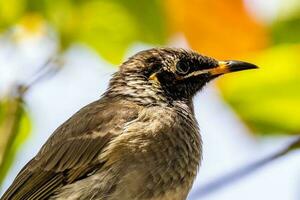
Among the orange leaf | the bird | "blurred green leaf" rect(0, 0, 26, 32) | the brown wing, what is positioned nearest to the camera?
the orange leaf

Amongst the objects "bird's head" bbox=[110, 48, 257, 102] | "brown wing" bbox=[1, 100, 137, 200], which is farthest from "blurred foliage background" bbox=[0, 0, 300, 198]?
"bird's head" bbox=[110, 48, 257, 102]

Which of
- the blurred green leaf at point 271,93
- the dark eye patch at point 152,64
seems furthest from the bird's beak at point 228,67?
the blurred green leaf at point 271,93

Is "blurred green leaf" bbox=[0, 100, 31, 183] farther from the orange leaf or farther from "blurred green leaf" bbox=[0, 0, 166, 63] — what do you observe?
the orange leaf

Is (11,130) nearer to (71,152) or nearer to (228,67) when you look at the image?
(71,152)

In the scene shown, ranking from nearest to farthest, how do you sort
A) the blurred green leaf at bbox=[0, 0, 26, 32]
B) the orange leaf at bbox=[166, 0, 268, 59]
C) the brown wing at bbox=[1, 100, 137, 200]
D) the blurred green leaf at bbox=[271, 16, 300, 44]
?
the orange leaf at bbox=[166, 0, 268, 59], the blurred green leaf at bbox=[271, 16, 300, 44], the blurred green leaf at bbox=[0, 0, 26, 32], the brown wing at bbox=[1, 100, 137, 200]

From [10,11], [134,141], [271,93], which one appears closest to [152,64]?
[134,141]

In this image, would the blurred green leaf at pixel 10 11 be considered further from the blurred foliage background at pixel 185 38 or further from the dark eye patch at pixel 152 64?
the dark eye patch at pixel 152 64
